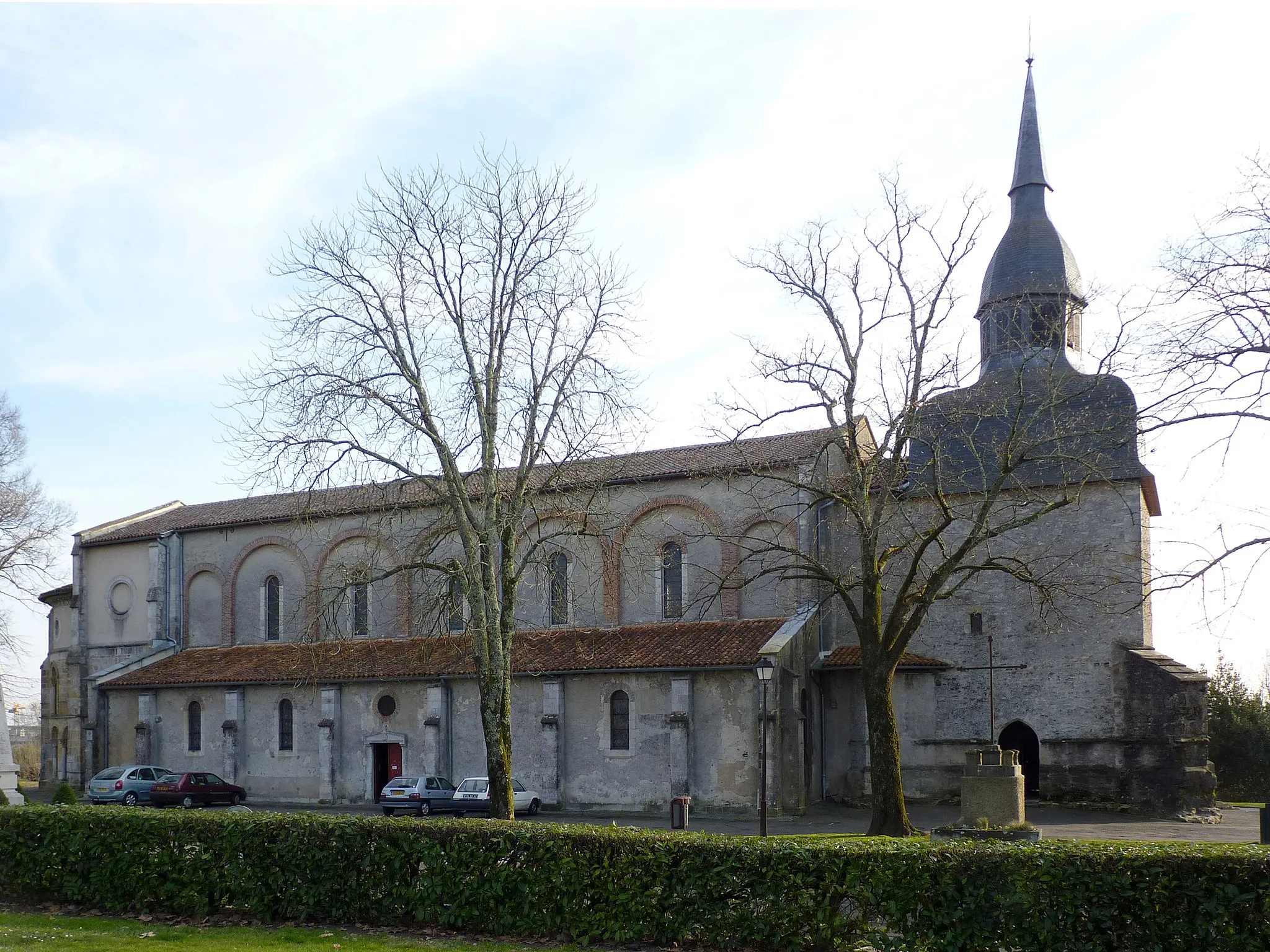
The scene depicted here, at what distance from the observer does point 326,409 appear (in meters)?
19.2

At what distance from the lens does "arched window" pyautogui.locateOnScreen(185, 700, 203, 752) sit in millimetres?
35312

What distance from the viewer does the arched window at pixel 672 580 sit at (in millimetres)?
31188

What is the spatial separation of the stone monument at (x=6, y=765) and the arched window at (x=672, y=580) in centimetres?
1653

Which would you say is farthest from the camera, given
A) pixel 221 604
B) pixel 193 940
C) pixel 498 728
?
pixel 221 604

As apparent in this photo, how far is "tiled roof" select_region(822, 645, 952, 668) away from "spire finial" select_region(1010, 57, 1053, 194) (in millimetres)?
15007

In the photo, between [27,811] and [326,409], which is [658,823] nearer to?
[326,409]

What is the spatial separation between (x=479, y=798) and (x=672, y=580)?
8181 mm

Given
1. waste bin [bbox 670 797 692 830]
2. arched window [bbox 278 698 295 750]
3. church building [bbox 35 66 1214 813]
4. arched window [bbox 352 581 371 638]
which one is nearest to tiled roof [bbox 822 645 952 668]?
church building [bbox 35 66 1214 813]

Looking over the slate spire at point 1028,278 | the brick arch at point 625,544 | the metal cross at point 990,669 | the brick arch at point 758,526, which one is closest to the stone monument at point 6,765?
the brick arch at point 625,544

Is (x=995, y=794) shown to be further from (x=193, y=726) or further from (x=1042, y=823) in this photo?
(x=193, y=726)

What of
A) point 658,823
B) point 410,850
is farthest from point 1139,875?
point 658,823

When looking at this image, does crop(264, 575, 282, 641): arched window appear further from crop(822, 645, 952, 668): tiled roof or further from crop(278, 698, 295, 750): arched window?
crop(822, 645, 952, 668): tiled roof

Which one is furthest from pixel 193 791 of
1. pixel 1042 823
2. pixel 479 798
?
pixel 1042 823

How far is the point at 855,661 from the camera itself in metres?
29.5
